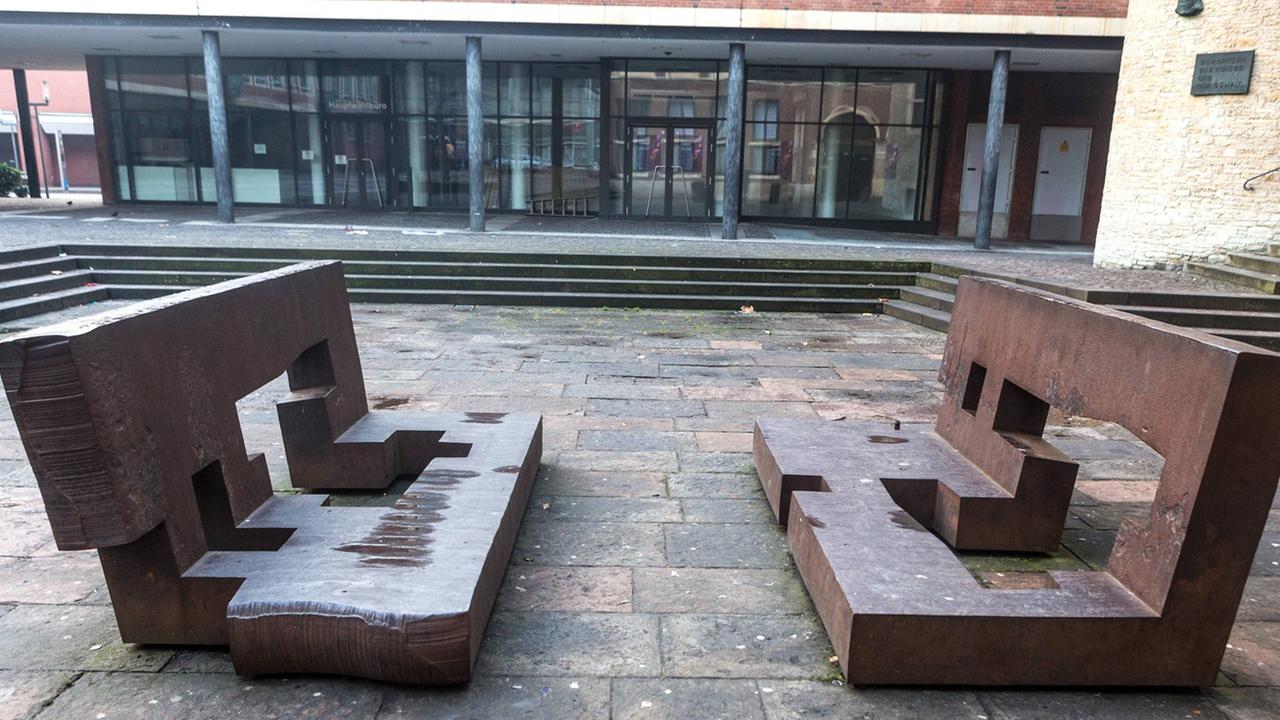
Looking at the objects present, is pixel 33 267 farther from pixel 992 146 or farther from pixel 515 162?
pixel 992 146

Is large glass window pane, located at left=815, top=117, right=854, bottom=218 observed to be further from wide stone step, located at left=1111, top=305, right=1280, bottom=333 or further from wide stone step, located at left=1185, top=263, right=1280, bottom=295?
wide stone step, located at left=1111, top=305, right=1280, bottom=333

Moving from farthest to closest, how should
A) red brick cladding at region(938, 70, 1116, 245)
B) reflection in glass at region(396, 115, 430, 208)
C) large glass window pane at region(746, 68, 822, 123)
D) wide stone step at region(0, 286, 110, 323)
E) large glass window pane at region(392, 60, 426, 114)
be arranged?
reflection in glass at region(396, 115, 430, 208) < large glass window pane at region(392, 60, 426, 114) < large glass window pane at region(746, 68, 822, 123) < red brick cladding at region(938, 70, 1116, 245) < wide stone step at region(0, 286, 110, 323)

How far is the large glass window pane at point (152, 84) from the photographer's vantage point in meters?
21.2

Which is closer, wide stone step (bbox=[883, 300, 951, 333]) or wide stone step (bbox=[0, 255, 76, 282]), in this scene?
wide stone step (bbox=[883, 300, 951, 333])

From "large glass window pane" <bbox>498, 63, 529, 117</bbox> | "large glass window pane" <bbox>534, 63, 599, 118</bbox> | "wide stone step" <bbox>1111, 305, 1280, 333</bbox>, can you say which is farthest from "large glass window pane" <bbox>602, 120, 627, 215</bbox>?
"wide stone step" <bbox>1111, 305, 1280, 333</bbox>

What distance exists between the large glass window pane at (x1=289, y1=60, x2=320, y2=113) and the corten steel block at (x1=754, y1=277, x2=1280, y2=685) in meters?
20.4

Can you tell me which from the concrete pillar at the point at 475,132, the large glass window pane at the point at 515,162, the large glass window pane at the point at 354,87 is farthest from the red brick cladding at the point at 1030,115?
the large glass window pane at the point at 354,87

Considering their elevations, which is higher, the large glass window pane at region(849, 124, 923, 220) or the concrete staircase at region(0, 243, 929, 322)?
the large glass window pane at region(849, 124, 923, 220)

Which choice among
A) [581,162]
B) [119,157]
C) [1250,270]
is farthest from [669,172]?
[119,157]

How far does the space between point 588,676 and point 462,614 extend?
52 centimetres

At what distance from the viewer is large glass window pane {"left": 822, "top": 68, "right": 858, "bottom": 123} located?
64.2ft

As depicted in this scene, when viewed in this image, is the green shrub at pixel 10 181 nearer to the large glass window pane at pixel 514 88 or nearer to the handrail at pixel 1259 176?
the large glass window pane at pixel 514 88

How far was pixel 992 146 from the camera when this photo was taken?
1642 centimetres

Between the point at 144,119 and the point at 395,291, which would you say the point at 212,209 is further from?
the point at 395,291
